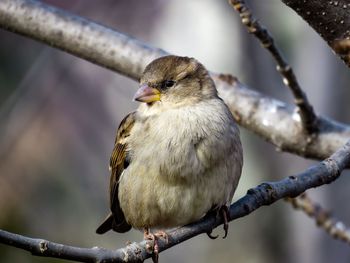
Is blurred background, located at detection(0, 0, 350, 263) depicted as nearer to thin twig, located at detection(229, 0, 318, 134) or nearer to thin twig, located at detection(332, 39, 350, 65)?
thin twig, located at detection(229, 0, 318, 134)

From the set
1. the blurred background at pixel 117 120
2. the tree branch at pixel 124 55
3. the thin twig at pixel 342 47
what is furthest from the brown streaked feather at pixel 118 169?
the blurred background at pixel 117 120

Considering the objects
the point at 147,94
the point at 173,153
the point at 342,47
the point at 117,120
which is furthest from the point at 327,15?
the point at 117,120

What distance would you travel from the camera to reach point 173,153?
3.24m

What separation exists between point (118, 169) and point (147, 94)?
15.3 inches

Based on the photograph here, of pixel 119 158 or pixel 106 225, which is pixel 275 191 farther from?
pixel 106 225

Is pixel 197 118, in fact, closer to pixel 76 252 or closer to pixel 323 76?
pixel 76 252

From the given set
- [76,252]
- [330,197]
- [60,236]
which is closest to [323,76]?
[330,197]

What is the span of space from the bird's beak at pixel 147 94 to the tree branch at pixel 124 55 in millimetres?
267

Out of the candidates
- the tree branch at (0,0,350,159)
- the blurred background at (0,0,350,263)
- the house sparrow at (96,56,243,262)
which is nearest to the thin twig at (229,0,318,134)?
the tree branch at (0,0,350,159)

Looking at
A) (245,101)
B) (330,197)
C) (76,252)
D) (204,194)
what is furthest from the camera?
(330,197)

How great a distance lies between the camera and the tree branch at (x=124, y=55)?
3678 mm

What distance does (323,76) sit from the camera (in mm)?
5727

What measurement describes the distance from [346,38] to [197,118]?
98 cm

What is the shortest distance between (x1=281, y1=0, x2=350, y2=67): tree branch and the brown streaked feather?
1219 mm
